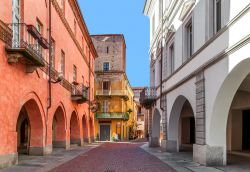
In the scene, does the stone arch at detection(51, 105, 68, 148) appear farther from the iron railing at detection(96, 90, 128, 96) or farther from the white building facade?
the iron railing at detection(96, 90, 128, 96)

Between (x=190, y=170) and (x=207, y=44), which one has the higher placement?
(x=207, y=44)

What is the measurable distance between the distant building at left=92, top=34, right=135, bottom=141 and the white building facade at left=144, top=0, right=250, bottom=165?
97.8 ft

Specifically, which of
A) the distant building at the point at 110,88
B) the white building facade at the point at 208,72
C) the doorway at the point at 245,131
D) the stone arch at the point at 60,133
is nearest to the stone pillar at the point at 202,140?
the white building facade at the point at 208,72

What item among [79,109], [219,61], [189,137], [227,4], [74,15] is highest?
[74,15]

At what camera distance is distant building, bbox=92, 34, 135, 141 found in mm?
53906

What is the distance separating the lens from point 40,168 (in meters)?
13.5

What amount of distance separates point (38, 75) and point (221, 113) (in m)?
8.23

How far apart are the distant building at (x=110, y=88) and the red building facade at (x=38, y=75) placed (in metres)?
21.6

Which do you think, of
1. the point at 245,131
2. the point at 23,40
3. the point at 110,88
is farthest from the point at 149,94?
the point at 110,88

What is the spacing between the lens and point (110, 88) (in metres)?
55.7

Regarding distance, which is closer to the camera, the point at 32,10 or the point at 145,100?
the point at 32,10

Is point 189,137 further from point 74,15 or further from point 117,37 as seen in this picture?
point 117,37

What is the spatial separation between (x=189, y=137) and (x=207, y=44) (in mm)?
18026

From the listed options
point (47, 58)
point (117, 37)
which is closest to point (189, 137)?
point (47, 58)
